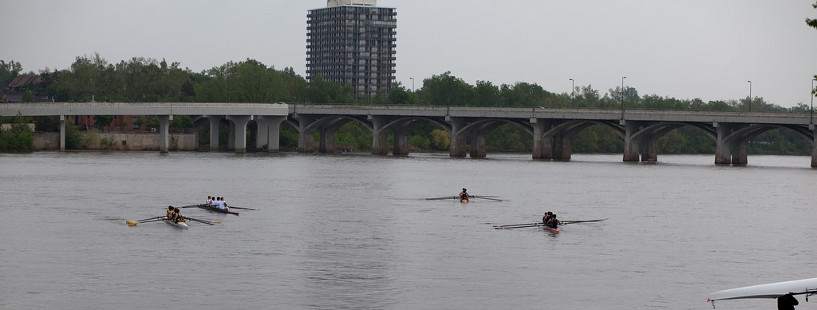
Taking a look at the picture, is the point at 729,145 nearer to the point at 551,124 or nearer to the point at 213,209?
the point at 551,124

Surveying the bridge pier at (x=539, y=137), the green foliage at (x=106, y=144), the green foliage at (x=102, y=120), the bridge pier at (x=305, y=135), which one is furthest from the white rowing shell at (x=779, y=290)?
the bridge pier at (x=305, y=135)

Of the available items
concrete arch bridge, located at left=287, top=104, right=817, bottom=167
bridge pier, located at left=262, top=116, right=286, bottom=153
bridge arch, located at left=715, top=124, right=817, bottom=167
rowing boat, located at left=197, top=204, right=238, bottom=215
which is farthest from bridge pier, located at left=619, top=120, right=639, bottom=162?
rowing boat, located at left=197, top=204, right=238, bottom=215

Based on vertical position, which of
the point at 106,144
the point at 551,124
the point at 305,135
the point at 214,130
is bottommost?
the point at 106,144

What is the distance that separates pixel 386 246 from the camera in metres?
51.4

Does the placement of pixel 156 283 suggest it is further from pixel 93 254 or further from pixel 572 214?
pixel 572 214

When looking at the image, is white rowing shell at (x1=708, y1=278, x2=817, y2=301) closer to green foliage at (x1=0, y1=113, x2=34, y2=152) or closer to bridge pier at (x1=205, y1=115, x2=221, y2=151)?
green foliage at (x1=0, y1=113, x2=34, y2=152)

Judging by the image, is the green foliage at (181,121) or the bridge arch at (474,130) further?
the green foliage at (181,121)

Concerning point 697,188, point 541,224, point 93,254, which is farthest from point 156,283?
point 697,188

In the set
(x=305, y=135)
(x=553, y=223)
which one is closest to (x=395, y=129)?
(x=305, y=135)

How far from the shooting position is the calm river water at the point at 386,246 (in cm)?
3825

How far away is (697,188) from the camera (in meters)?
98.3

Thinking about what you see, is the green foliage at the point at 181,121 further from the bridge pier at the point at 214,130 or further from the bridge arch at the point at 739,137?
the bridge arch at the point at 739,137

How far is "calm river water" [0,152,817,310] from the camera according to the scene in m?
38.2

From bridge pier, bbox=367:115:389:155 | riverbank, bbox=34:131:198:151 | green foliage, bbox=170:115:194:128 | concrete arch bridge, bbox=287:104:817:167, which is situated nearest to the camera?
concrete arch bridge, bbox=287:104:817:167
